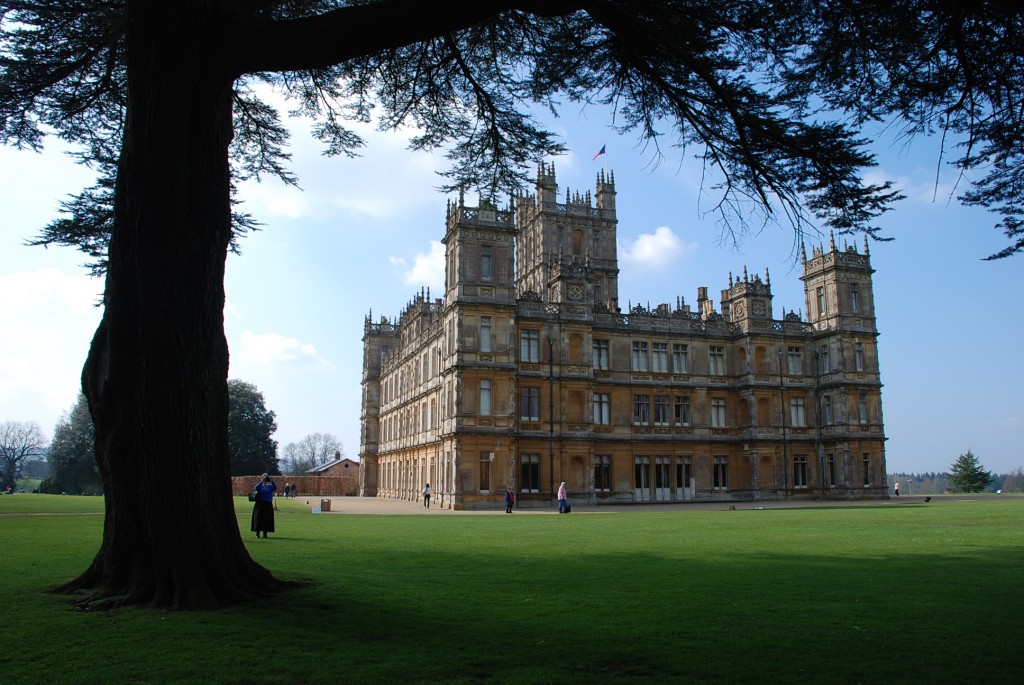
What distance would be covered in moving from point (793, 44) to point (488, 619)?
7.58m

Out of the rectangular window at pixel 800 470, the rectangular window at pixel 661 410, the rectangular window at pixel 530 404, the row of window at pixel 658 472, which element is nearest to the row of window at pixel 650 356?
the rectangular window at pixel 530 404

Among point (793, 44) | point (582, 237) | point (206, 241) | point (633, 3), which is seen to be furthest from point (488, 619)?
point (582, 237)

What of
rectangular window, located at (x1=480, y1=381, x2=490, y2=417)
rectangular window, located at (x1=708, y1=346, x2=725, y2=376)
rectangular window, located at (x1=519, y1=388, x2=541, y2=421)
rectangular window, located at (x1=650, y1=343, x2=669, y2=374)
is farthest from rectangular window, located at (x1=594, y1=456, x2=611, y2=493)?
rectangular window, located at (x1=708, y1=346, x2=725, y2=376)

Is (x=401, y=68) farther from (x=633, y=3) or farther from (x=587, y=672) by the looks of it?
(x=587, y=672)

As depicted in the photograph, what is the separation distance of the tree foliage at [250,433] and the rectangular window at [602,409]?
40183 millimetres

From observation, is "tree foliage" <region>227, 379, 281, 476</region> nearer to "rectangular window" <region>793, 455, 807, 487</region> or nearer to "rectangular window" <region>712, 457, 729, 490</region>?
"rectangular window" <region>712, 457, 729, 490</region>

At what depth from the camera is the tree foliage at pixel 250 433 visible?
74.1 metres

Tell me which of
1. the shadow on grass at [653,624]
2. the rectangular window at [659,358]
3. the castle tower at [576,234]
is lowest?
the shadow on grass at [653,624]

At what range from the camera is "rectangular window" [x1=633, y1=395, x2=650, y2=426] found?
48.3 metres

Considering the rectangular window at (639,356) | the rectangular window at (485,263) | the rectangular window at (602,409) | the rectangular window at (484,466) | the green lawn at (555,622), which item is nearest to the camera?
the green lawn at (555,622)

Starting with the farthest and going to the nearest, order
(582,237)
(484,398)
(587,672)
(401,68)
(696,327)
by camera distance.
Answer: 1. (582,237)
2. (696,327)
3. (484,398)
4. (401,68)
5. (587,672)

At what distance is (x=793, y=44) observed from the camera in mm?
9164

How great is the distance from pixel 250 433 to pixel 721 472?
47.5 m

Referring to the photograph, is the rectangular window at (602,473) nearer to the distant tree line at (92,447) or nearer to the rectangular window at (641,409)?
the rectangular window at (641,409)
